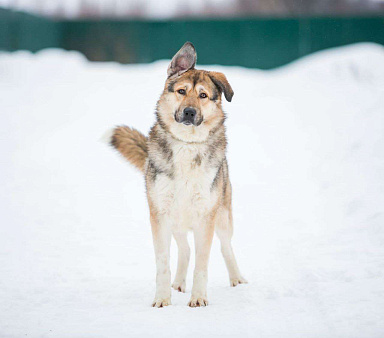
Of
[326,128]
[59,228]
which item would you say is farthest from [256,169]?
[59,228]

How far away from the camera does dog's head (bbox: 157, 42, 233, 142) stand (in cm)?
348

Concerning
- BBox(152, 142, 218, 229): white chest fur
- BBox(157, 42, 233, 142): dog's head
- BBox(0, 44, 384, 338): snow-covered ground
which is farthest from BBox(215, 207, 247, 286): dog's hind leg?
BBox(157, 42, 233, 142): dog's head

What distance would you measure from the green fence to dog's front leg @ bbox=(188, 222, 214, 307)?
22.8 ft

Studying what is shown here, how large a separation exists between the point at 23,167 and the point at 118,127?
527 centimetres

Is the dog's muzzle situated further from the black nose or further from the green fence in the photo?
the green fence

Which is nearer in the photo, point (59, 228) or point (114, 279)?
point (114, 279)

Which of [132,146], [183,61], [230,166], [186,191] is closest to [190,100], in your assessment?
[183,61]

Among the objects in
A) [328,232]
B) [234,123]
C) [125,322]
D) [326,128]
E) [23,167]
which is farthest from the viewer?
[234,123]

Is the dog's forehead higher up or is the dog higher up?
the dog's forehead

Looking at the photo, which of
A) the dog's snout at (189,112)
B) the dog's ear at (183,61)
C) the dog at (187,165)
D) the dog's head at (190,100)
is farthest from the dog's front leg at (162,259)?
the dog's ear at (183,61)

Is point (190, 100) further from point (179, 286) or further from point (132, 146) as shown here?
point (179, 286)

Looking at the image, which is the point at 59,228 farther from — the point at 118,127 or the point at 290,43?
the point at 290,43

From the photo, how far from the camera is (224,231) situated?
410cm

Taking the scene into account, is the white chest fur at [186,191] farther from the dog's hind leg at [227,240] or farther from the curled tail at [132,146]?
the curled tail at [132,146]
